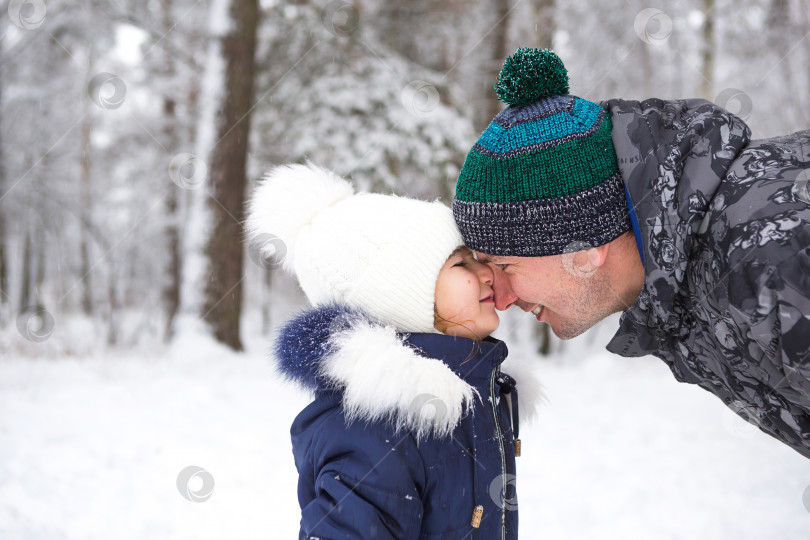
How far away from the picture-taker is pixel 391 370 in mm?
1820

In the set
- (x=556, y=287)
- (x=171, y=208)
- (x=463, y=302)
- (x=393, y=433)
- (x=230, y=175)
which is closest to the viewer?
(x=393, y=433)

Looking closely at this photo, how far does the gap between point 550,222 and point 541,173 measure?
0.17 m

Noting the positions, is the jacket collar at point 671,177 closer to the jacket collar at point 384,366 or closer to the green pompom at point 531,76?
the green pompom at point 531,76

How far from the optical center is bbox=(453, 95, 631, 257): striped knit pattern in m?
1.94

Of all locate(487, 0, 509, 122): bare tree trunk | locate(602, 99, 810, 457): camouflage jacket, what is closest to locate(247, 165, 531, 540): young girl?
locate(602, 99, 810, 457): camouflage jacket

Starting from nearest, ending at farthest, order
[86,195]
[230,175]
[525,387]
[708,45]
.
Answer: [525,387] < [230,175] < [708,45] < [86,195]

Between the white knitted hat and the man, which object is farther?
the white knitted hat

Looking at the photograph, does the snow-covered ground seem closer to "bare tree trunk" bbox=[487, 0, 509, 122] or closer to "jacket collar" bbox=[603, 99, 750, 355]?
"jacket collar" bbox=[603, 99, 750, 355]

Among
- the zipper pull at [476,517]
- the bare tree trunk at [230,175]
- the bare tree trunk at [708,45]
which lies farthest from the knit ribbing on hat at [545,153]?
the bare tree trunk at [708,45]

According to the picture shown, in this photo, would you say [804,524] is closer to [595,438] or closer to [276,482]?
[595,438]

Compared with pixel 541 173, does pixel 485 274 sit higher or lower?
lower

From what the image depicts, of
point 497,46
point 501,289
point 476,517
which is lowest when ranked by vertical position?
point 476,517

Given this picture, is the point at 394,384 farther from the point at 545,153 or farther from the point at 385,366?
the point at 545,153

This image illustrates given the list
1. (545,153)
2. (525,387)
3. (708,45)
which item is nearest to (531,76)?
(545,153)
